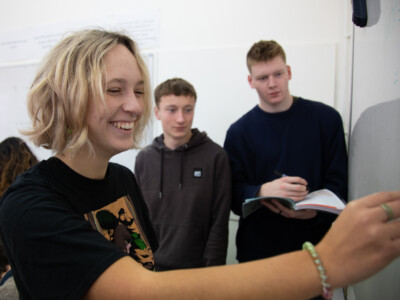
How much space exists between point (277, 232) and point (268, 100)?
26.2 inches

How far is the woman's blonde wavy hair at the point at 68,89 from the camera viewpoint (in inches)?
26.4

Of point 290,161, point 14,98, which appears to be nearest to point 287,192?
point 290,161

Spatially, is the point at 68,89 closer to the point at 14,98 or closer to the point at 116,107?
the point at 116,107

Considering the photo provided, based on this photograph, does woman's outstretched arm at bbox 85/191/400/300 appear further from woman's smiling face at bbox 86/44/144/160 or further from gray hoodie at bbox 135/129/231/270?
gray hoodie at bbox 135/129/231/270

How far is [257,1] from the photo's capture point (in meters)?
2.05

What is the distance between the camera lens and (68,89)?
68 cm

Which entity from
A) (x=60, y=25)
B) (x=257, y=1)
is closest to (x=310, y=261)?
(x=257, y=1)

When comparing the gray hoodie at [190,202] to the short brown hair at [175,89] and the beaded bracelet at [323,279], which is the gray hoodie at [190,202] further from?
the beaded bracelet at [323,279]

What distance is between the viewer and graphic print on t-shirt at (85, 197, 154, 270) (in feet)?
2.40

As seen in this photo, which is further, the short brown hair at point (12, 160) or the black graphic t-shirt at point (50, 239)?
the short brown hair at point (12, 160)

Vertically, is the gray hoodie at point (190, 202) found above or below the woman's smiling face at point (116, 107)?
below

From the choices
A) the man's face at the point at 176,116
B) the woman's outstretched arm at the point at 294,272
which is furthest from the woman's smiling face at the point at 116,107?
the man's face at the point at 176,116

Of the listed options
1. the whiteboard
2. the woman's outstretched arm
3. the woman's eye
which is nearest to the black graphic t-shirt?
the woman's outstretched arm

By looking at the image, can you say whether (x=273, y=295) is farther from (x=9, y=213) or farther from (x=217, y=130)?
(x=217, y=130)
